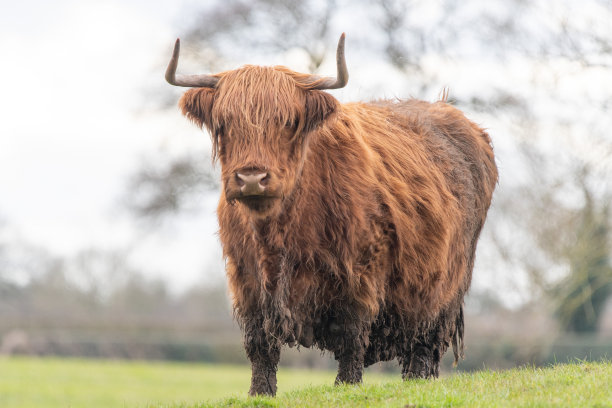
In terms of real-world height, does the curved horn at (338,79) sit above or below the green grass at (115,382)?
above

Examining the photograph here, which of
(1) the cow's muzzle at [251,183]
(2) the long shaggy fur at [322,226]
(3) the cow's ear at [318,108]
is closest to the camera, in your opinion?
(1) the cow's muzzle at [251,183]

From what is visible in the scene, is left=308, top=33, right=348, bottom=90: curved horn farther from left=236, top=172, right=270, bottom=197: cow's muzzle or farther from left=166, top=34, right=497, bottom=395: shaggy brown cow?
left=236, top=172, right=270, bottom=197: cow's muzzle

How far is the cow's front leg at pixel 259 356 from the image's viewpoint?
6406 mm

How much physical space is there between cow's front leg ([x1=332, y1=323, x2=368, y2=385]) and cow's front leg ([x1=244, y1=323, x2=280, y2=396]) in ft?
1.79

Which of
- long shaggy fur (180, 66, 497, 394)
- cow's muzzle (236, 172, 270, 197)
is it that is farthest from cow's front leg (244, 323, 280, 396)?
cow's muzzle (236, 172, 270, 197)

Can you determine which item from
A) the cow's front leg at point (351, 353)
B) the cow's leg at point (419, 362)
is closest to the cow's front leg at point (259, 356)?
the cow's front leg at point (351, 353)

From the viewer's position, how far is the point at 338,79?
6.02 meters

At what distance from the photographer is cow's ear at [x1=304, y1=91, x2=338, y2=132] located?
6078 mm

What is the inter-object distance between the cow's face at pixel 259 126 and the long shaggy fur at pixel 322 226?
11 millimetres

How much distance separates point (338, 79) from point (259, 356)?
2344 mm

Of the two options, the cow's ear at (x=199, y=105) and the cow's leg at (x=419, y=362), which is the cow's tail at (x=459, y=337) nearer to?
the cow's leg at (x=419, y=362)

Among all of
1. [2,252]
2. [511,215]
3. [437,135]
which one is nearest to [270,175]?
[437,135]

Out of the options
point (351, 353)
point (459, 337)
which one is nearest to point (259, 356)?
point (351, 353)

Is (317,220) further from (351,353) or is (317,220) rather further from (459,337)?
(459,337)
